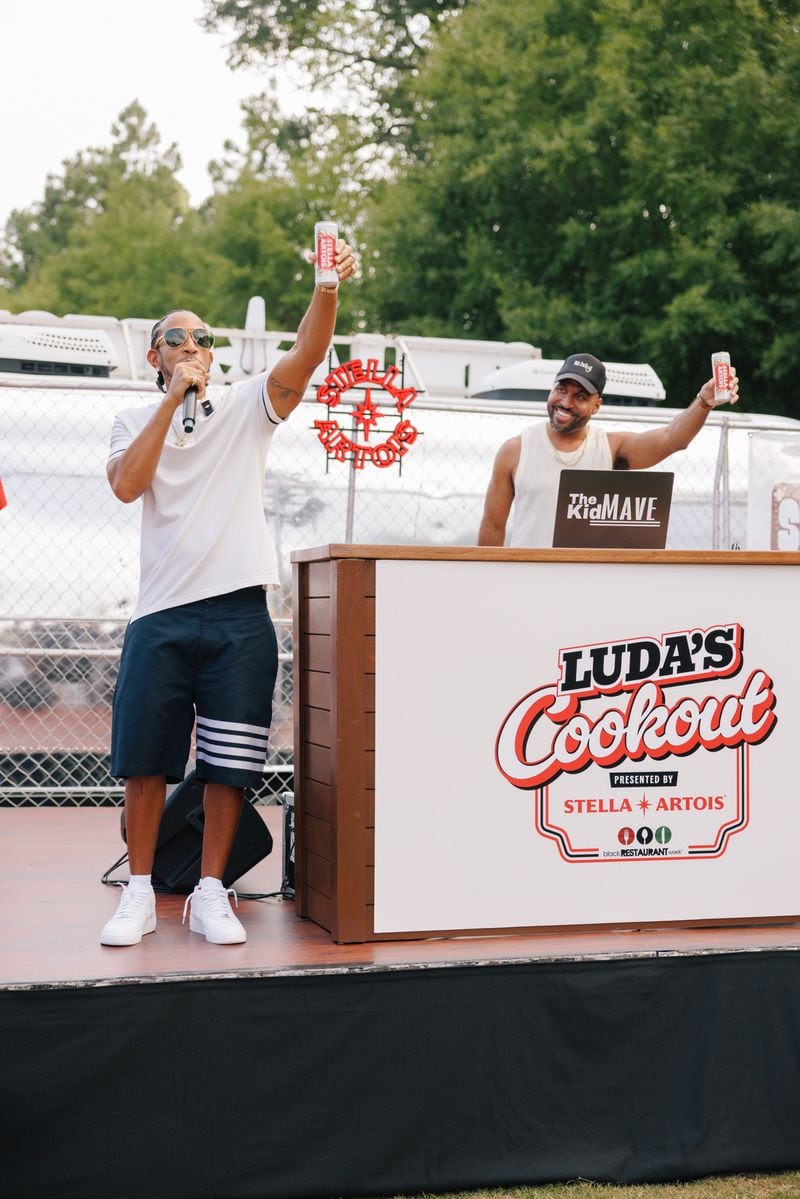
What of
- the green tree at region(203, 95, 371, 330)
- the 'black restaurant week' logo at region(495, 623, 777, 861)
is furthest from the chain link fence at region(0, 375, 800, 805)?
the green tree at region(203, 95, 371, 330)

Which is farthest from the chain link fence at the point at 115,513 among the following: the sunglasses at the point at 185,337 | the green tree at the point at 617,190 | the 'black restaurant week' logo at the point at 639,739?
the green tree at the point at 617,190

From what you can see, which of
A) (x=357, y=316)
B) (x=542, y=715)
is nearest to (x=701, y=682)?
(x=542, y=715)

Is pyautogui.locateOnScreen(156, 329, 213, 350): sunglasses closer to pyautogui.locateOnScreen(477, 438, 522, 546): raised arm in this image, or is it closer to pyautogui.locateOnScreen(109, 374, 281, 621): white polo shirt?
pyautogui.locateOnScreen(109, 374, 281, 621): white polo shirt

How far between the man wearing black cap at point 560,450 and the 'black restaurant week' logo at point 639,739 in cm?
96

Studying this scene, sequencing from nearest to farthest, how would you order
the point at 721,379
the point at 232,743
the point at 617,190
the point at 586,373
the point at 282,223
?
1. the point at 232,743
2. the point at 721,379
3. the point at 586,373
4. the point at 617,190
5. the point at 282,223

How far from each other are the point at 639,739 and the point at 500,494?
4.48ft

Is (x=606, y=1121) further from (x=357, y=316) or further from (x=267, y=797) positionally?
(x=357, y=316)

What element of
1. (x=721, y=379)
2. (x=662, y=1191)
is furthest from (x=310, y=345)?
(x=662, y=1191)

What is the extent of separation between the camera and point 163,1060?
10.3 ft

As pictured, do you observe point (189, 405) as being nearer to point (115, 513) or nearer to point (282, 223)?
point (115, 513)

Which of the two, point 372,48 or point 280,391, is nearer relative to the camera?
point 280,391

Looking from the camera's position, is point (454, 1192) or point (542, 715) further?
point (542, 715)

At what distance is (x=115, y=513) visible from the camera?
301 inches

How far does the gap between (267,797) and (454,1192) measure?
429 centimetres
